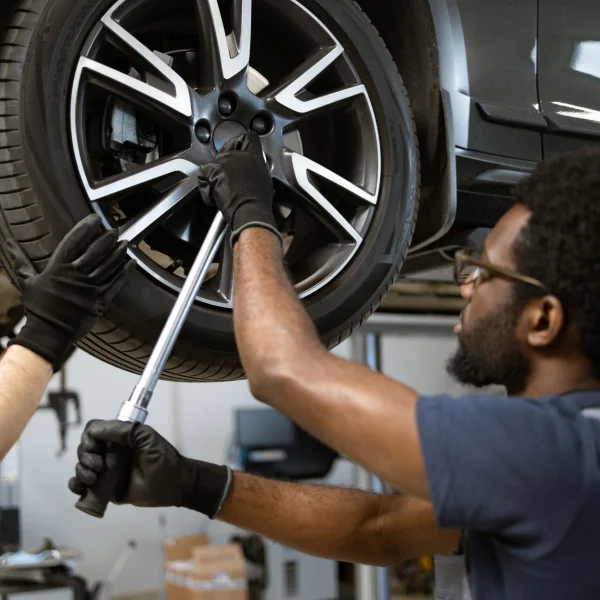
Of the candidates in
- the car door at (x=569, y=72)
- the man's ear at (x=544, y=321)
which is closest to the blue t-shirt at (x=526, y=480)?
the man's ear at (x=544, y=321)

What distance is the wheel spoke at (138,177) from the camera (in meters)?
1.14

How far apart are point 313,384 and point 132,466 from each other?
0.31m

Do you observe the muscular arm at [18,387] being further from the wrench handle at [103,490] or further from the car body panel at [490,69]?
the car body panel at [490,69]

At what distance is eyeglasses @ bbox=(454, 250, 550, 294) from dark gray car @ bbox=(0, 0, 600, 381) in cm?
24

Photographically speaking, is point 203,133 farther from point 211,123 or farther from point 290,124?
point 290,124

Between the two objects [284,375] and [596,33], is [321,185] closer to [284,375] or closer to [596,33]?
[284,375]

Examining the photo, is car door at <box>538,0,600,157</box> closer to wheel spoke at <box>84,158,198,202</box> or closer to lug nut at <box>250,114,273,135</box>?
lug nut at <box>250,114,273,135</box>

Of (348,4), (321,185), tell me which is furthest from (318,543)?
(348,4)

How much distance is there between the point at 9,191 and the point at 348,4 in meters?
0.70

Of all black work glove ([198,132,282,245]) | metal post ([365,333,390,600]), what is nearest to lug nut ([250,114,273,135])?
black work glove ([198,132,282,245])

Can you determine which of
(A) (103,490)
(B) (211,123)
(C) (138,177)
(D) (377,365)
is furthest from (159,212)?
(D) (377,365)

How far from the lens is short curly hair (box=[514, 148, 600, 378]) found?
904mm

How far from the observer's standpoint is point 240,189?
106 cm

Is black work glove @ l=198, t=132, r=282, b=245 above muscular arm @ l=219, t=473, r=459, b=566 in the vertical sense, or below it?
above
